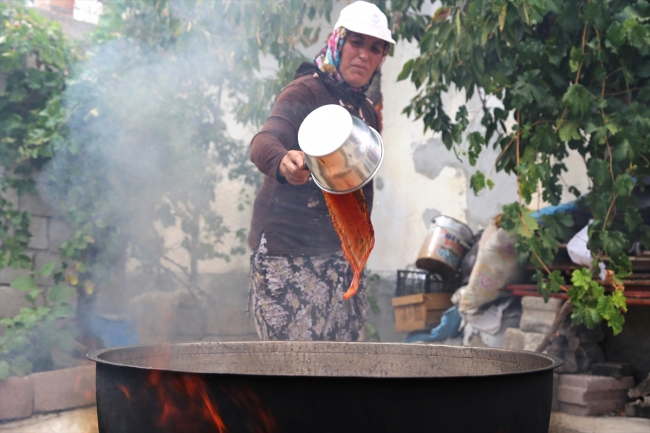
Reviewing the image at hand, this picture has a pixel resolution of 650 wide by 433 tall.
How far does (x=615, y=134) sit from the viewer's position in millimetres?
2900

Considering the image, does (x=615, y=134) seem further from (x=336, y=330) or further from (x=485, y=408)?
(x=485, y=408)

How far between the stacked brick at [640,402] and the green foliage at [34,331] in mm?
3468

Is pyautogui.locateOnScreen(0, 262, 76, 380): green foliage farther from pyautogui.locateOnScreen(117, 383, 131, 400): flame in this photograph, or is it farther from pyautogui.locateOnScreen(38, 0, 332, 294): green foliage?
pyautogui.locateOnScreen(117, 383, 131, 400): flame

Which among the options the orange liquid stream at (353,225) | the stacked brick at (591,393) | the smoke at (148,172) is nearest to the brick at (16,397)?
the smoke at (148,172)

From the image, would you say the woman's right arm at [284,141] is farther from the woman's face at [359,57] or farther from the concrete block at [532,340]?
the concrete block at [532,340]

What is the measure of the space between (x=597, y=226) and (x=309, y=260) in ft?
4.61

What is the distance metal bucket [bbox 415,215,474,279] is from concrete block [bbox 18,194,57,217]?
278 cm

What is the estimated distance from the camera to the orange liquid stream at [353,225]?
2.16m

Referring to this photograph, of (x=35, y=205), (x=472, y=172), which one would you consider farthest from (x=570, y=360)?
(x=35, y=205)

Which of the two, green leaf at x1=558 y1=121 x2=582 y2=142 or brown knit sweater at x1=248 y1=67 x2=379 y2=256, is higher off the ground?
green leaf at x1=558 y1=121 x2=582 y2=142

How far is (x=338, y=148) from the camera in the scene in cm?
183

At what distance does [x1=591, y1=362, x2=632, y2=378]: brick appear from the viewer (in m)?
3.86

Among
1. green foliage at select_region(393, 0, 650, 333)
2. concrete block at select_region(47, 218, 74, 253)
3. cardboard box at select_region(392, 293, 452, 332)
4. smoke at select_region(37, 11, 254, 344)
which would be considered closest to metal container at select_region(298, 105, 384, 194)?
green foliage at select_region(393, 0, 650, 333)

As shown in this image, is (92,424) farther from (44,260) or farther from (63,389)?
(44,260)
